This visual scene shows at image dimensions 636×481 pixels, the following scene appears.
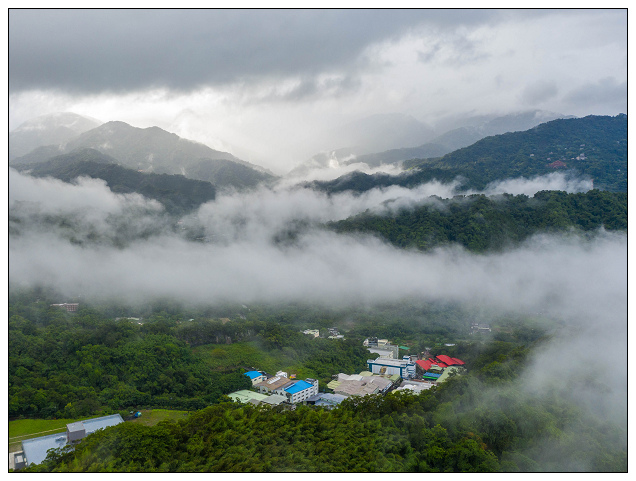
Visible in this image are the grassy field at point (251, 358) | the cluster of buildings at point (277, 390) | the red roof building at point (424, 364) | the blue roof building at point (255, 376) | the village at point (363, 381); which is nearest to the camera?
the cluster of buildings at point (277, 390)

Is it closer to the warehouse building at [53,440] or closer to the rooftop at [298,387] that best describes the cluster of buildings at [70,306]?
the warehouse building at [53,440]

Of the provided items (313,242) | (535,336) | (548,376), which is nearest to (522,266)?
(535,336)

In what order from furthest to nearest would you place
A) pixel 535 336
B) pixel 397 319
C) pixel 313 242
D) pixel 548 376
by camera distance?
1. pixel 313 242
2. pixel 397 319
3. pixel 535 336
4. pixel 548 376

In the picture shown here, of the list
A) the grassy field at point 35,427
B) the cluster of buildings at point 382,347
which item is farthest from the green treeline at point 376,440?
the cluster of buildings at point 382,347

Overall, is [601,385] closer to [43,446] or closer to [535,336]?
[535,336]

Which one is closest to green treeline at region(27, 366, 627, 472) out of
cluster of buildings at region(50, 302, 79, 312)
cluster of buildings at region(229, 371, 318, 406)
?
cluster of buildings at region(229, 371, 318, 406)

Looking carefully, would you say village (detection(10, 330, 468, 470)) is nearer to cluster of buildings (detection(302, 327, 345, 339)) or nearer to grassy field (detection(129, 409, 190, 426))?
grassy field (detection(129, 409, 190, 426))
